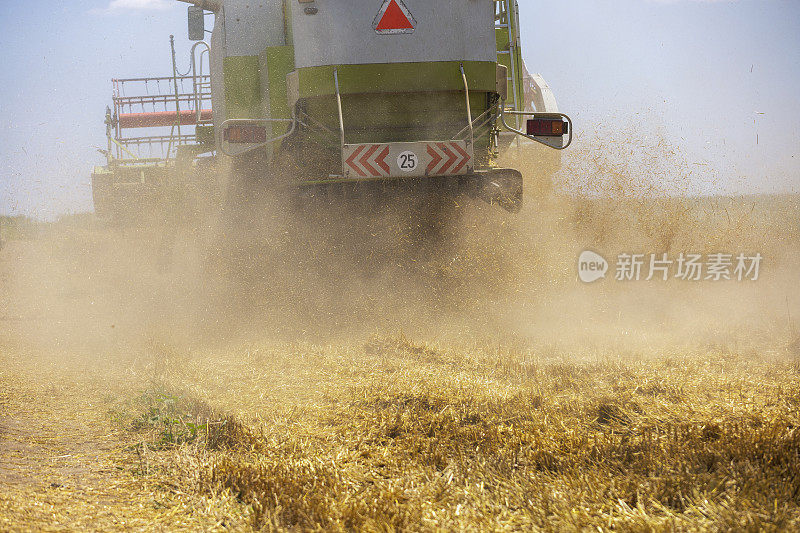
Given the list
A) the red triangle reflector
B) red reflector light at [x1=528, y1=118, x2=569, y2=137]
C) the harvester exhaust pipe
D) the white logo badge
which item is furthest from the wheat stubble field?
the harvester exhaust pipe

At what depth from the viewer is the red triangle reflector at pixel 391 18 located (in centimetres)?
566

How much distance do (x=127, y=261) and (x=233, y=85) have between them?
8.48 feet

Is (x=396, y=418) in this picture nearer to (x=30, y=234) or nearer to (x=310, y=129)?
(x=310, y=129)

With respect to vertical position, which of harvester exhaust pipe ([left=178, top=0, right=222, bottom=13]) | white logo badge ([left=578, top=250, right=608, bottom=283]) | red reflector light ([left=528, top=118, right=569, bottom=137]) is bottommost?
white logo badge ([left=578, top=250, right=608, bottom=283])

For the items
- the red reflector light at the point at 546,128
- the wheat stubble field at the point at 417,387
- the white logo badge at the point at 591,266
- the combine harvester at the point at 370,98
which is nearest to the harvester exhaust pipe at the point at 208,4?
the combine harvester at the point at 370,98

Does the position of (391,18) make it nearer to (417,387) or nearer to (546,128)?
(546,128)

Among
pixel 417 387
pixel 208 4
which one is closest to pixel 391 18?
pixel 208 4

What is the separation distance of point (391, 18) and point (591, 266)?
2.93 m

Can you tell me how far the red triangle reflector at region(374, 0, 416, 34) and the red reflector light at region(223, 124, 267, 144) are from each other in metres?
1.30

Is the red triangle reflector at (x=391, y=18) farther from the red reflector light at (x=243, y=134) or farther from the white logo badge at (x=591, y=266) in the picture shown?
the white logo badge at (x=591, y=266)

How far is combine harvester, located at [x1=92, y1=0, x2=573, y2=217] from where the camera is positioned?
17.9 ft

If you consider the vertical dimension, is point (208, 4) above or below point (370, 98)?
above

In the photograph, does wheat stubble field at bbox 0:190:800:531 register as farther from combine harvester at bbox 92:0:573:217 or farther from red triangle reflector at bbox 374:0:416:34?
red triangle reflector at bbox 374:0:416:34

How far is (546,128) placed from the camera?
5723 mm
